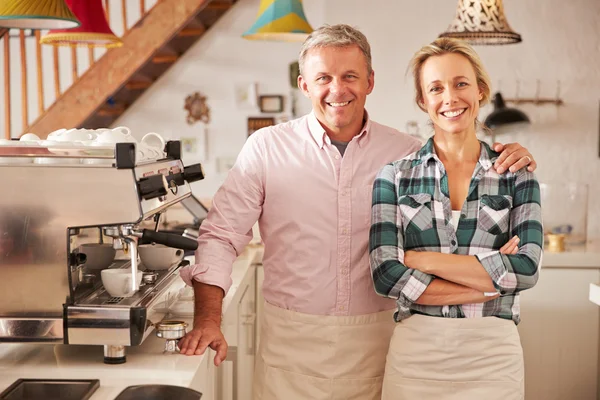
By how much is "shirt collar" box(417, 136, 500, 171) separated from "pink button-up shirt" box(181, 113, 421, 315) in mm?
214

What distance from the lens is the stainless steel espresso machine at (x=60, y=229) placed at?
1894 mm

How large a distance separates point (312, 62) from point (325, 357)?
88 cm

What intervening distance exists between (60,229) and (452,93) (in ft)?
3.61

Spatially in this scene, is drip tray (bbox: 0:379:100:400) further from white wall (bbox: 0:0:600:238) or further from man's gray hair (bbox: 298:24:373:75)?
white wall (bbox: 0:0:600:238)

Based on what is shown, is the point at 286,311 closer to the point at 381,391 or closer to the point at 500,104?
the point at 381,391

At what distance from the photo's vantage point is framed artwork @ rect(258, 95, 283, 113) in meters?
7.43

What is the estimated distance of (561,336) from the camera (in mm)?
4395

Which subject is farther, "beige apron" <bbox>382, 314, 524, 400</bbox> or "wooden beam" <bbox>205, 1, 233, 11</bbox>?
"wooden beam" <bbox>205, 1, 233, 11</bbox>

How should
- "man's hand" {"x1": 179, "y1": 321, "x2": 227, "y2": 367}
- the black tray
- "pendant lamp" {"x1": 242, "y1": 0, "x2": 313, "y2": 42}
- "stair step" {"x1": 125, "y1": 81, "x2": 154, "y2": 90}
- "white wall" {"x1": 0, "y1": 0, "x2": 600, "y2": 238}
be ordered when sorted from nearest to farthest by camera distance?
the black tray
"man's hand" {"x1": 179, "y1": 321, "x2": 227, "y2": 367}
"pendant lamp" {"x1": 242, "y1": 0, "x2": 313, "y2": 42}
"white wall" {"x1": 0, "y1": 0, "x2": 600, "y2": 238}
"stair step" {"x1": 125, "y1": 81, "x2": 154, "y2": 90}

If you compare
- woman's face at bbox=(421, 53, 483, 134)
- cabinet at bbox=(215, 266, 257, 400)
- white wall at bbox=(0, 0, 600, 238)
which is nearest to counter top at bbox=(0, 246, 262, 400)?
cabinet at bbox=(215, 266, 257, 400)

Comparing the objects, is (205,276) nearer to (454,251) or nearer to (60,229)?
(60,229)

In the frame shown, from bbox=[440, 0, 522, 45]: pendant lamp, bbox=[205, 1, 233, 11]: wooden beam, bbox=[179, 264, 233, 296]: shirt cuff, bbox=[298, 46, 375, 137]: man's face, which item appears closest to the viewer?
bbox=[179, 264, 233, 296]: shirt cuff

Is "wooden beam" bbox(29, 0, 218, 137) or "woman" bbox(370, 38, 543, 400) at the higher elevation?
"wooden beam" bbox(29, 0, 218, 137)

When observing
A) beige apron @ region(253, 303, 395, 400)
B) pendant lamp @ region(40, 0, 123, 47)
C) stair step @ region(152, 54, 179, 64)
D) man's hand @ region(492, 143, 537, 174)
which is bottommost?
beige apron @ region(253, 303, 395, 400)
